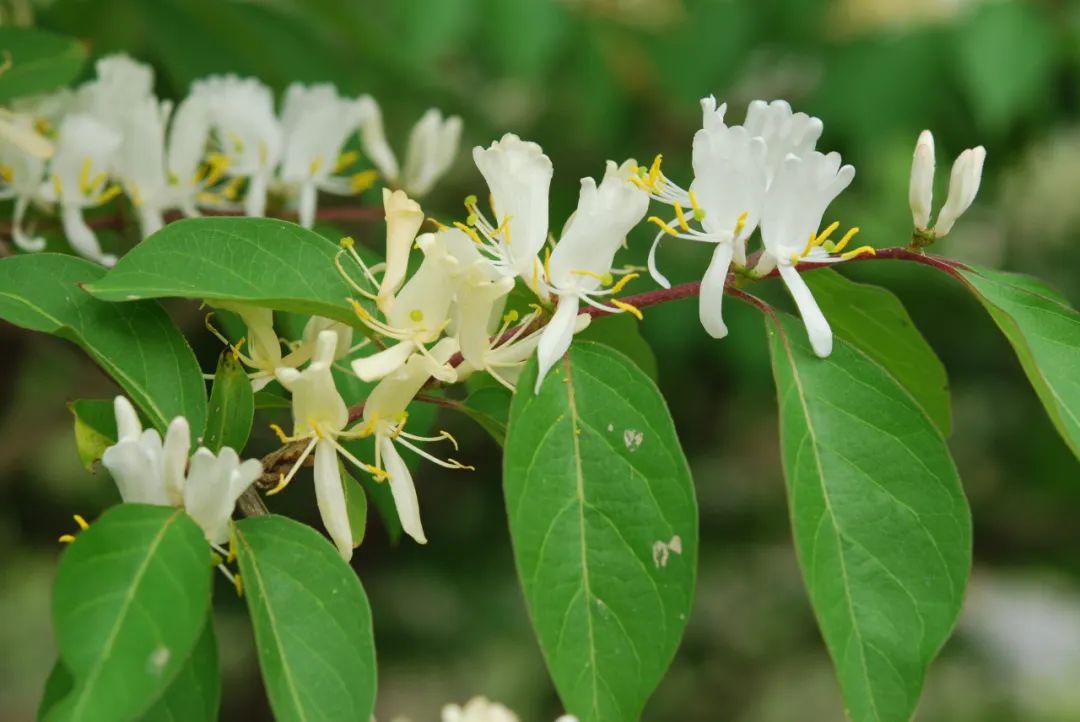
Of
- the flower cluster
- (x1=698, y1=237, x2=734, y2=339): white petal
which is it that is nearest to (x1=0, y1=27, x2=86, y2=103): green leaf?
the flower cluster

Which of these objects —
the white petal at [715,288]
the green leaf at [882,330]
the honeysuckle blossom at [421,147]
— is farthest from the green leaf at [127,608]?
the honeysuckle blossom at [421,147]

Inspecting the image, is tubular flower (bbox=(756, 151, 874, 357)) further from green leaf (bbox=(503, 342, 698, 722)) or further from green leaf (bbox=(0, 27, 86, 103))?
green leaf (bbox=(0, 27, 86, 103))

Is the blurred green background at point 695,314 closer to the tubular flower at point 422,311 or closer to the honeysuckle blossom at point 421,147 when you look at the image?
the honeysuckle blossom at point 421,147

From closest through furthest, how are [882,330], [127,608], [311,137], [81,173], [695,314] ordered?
[127,608] → [882,330] → [81,173] → [311,137] → [695,314]

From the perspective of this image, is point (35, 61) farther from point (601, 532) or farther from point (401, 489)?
point (601, 532)

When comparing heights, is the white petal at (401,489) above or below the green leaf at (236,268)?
below

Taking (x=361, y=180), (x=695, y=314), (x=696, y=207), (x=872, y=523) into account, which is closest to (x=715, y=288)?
(x=696, y=207)

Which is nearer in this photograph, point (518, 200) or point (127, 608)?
point (127, 608)

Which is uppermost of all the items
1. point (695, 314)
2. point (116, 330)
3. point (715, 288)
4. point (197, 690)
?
point (715, 288)
